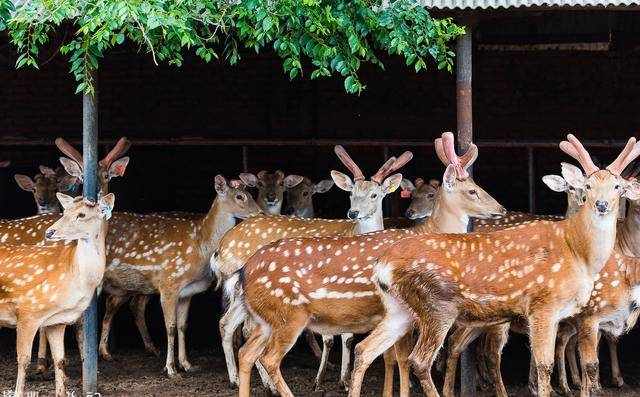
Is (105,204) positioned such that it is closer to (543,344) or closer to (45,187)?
(45,187)

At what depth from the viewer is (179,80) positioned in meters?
12.8

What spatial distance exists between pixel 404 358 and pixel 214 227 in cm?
279

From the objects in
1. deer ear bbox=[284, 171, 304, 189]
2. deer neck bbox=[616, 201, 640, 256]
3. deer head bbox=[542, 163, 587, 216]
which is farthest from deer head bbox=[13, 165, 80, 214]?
deer neck bbox=[616, 201, 640, 256]

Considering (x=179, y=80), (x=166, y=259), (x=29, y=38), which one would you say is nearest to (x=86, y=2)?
(x=29, y=38)

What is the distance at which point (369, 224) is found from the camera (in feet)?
30.4

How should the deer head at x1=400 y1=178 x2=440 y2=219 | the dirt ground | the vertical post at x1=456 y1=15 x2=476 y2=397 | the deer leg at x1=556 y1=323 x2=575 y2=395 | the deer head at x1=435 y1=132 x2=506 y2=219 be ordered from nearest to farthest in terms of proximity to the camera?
the vertical post at x1=456 y1=15 x2=476 y2=397 → the deer head at x1=435 y1=132 x2=506 y2=219 → the deer leg at x1=556 y1=323 x2=575 y2=395 → the dirt ground → the deer head at x1=400 y1=178 x2=440 y2=219

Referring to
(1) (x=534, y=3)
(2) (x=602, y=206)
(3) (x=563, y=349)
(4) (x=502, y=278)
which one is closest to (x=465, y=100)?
(1) (x=534, y=3)

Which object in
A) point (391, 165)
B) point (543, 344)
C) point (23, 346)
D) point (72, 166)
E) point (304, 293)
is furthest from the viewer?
point (72, 166)

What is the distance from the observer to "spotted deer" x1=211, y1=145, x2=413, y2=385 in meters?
9.25

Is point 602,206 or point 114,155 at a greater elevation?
point 114,155

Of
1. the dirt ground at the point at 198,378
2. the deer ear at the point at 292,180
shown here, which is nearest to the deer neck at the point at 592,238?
the dirt ground at the point at 198,378

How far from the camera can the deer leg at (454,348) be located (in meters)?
8.32

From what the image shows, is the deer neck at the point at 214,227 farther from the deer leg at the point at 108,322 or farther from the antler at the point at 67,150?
the antler at the point at 67,150

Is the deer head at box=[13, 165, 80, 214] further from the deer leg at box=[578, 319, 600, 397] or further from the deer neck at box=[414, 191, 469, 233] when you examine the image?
the deer leg at box=[578, 319, 600, 397]
